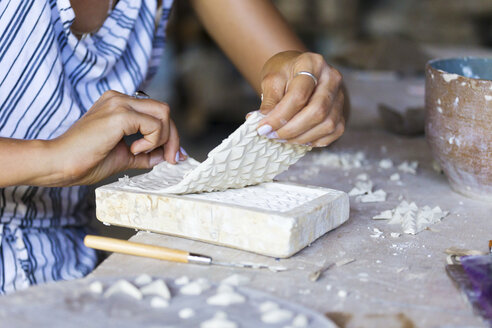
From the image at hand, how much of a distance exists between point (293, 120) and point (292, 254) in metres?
0.27

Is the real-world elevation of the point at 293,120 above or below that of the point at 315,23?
above

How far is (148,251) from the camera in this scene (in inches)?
32.5

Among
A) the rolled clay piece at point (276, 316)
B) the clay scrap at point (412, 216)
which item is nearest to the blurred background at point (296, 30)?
the clay scrap at point (412, 216)

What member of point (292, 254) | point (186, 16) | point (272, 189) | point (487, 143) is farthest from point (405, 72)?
point (186, 16)

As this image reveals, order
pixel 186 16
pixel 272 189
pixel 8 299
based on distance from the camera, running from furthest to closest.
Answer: pixel 186 16 → pixel 272 189 → pixel 8 299

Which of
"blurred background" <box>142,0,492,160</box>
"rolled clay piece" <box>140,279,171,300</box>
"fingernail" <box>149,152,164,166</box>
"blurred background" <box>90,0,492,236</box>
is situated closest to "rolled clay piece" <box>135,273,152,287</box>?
"rolled clay piece" <box>140,279,171,300</box>

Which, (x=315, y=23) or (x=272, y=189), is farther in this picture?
(x=315, y=23)

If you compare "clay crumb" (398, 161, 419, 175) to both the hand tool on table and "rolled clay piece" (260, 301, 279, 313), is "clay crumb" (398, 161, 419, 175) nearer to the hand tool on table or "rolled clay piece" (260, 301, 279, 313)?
the hand tool on table

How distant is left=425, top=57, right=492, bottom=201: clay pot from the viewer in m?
1.03

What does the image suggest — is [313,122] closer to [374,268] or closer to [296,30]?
[374,268]

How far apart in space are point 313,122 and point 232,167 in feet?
0.60

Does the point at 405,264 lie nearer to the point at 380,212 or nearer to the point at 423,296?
the point at 423,296

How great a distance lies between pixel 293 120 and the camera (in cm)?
102

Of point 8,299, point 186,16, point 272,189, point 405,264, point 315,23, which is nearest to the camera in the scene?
point 8,299
